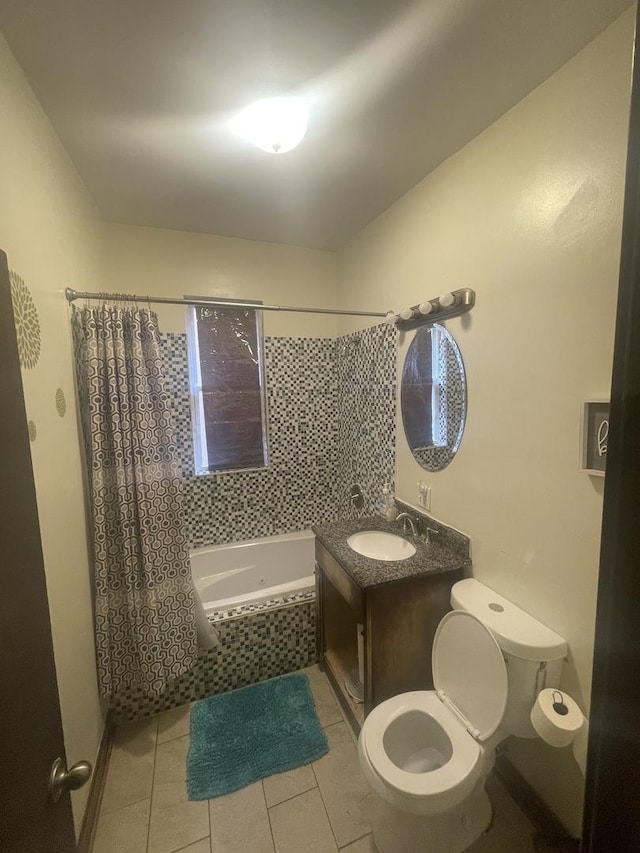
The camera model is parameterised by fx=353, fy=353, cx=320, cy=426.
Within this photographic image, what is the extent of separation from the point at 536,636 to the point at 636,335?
1.24 metres

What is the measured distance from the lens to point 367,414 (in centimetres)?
248

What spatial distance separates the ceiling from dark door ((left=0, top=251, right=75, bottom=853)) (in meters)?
0.98

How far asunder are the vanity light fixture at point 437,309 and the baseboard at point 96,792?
8.16 ft

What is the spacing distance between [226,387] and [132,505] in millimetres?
1168

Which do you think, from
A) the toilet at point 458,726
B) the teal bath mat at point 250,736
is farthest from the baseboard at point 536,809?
the teal bath mat at point 250,736

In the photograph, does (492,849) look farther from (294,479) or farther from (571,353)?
(294,479)

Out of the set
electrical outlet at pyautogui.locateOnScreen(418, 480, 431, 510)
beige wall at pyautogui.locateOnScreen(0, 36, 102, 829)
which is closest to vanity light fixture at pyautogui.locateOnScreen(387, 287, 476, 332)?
electrical outlet at pyautogui.locateOnScreen(418, 480, 431, 510)

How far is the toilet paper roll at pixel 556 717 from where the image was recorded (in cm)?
106

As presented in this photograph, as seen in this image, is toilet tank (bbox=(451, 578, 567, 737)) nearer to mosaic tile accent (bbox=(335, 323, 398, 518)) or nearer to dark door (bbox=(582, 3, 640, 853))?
dark door (bbox=(582, 3, 640, 853))

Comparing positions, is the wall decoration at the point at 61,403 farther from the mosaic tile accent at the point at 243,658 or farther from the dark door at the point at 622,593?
the dark door at the point at 622,593

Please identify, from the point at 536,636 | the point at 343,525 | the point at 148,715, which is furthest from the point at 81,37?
the point at 148,715

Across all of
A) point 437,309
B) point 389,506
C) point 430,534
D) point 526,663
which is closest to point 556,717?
point 526,663

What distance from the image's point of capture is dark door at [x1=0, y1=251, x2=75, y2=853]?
1.76ft

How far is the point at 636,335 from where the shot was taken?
17.8 inches
